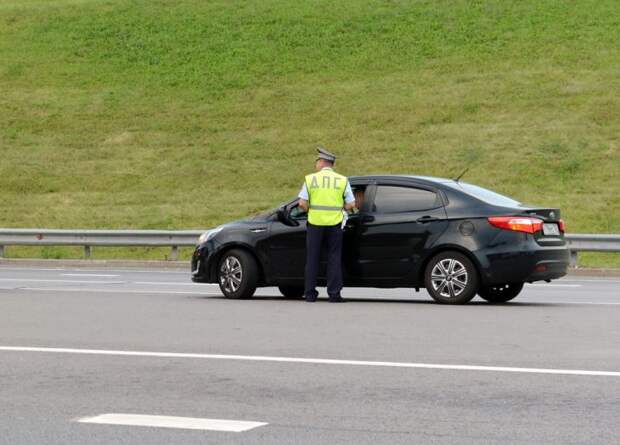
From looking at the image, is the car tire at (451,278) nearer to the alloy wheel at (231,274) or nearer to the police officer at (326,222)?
the police officer at (326,222)

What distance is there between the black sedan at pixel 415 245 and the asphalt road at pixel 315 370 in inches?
13.4

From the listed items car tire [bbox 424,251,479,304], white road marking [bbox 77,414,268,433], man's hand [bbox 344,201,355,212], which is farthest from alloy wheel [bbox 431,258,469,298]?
white road marking [bbox 77,414,268,433]

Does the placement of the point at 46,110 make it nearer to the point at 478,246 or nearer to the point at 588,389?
the point at 478,246

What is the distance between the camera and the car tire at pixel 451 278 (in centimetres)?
1540

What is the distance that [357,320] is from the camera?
1376cm

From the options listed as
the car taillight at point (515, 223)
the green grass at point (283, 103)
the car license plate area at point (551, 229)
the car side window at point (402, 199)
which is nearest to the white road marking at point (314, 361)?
the car taillight at point (515, 223)

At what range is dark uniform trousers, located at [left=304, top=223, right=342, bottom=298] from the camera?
52.3ft

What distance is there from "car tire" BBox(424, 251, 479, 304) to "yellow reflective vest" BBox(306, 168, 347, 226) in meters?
1.15

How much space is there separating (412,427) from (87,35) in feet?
154

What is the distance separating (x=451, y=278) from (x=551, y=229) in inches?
47.8

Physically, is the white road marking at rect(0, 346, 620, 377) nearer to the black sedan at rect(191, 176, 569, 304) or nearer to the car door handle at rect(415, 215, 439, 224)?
the black sedan at rect(191, 176, 569, 304)

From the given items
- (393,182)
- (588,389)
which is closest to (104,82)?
(393,182)

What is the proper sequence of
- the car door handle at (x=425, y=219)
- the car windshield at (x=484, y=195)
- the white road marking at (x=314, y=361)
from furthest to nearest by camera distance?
the car windshield at (x=484, y=195)
the car door handle at (x=425, y=219)
the white road marking at (x=314, y=361)

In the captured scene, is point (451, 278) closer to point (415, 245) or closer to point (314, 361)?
point (415, 245)
